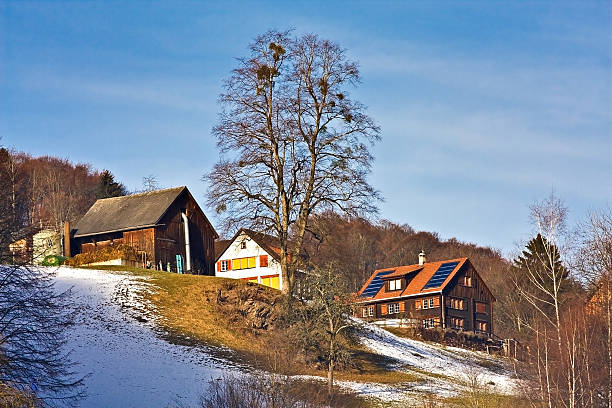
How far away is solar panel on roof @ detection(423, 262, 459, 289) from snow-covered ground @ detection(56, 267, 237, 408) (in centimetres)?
3964

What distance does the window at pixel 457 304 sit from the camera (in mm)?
84625

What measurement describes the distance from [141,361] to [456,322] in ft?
160

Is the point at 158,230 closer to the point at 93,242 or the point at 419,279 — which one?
the point at 93,242

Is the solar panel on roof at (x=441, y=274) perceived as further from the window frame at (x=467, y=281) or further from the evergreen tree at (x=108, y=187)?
the evergreen tree at (x=108, y=187)

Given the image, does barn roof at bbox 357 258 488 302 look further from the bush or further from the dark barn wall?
the bush

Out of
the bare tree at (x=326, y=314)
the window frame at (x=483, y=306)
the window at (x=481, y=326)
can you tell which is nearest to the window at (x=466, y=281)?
the window frame at (x=483, y=306)

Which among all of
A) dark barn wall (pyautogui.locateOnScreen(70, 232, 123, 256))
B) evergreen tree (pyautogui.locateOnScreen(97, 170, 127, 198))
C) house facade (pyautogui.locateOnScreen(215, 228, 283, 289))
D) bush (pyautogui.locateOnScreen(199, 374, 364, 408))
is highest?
evergreen tree (pyautogui.locateOnScreen(97, 170, 127, 198))

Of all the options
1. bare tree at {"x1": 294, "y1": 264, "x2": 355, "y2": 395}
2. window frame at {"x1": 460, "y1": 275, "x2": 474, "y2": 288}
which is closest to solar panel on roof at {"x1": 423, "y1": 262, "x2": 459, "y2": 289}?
window frame at {"x1": 460, "y1": 275, "x2": 474, "y2": 288}

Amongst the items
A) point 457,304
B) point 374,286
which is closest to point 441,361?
point 457,304

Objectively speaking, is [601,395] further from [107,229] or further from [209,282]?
[107,229]

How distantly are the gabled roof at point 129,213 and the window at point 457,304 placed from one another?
28855mm

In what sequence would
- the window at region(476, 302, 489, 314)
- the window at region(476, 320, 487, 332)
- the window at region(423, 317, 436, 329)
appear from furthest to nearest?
the window at region(476, 302, 489, 314)
the window at region(476, 320, 487, 332)
the window at region(423, 317, 436, 329)

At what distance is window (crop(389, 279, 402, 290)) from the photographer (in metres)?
89.4

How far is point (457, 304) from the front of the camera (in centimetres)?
8531
